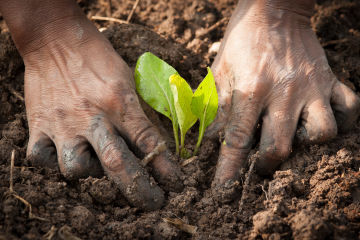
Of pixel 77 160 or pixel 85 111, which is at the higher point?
pixel 85 111

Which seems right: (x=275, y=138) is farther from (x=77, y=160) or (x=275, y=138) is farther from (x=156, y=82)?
(x=77, y=160)

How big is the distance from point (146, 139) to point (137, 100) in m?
0.17

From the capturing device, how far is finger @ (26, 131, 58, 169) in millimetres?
1315

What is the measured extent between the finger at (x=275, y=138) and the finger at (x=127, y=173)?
Result: 43 centimetres

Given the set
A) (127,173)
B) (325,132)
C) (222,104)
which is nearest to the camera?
(127,173)

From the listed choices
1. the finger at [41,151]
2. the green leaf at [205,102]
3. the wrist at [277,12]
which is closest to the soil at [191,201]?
the finger at [41,151]

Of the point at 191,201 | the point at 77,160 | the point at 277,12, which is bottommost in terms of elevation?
the point at 191,201

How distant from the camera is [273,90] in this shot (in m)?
1.38

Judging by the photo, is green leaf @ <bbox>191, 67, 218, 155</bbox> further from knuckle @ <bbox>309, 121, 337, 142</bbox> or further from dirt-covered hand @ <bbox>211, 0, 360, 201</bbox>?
knuckle @ <bbox>309, 121, 337, 142</bbox>

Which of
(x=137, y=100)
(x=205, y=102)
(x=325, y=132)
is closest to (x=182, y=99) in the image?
(x=205, y=102)

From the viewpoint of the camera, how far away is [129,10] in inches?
78.5

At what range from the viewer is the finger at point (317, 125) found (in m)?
1.32

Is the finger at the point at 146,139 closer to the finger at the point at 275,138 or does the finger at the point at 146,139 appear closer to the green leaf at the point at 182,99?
the green leaf at the point at 182,99

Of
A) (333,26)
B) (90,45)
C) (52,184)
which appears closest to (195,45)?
(90,45)
